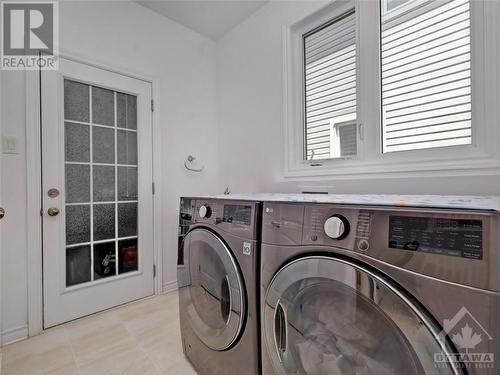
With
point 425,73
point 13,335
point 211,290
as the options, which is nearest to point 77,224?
point 13,335

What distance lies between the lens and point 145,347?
1501 mm

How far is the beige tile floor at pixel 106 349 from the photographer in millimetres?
1324

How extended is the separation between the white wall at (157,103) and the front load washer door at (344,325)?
5.60 feet

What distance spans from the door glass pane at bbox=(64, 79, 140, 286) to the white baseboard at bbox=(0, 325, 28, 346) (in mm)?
347

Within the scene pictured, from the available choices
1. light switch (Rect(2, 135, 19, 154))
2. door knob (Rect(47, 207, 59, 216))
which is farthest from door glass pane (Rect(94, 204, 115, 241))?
light switch (Rect(2, 135, 19, 154))

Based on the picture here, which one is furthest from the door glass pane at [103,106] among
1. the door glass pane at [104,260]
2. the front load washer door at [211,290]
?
the front load washer door at [211,290]

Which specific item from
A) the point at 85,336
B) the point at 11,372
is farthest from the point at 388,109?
the point at 11,372

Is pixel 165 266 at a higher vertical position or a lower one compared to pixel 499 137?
lower

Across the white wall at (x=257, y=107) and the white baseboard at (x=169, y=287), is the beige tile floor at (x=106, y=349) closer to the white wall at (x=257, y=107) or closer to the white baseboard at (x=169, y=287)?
the white baseboard at (x=169, y=287)

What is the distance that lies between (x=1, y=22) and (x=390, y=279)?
257cm

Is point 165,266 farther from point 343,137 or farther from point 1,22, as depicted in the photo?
point 1,22

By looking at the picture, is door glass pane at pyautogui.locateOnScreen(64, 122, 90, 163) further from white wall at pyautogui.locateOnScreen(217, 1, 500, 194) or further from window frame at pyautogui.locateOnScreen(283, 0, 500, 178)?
window frame at pyautogui.locateOnScreen(283, 0, 500, 178)

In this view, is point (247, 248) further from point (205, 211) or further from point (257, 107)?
point (257, 107)

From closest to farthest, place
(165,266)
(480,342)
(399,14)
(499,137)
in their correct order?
(480,342)
(499,137)
(399,14)
(165,266)
